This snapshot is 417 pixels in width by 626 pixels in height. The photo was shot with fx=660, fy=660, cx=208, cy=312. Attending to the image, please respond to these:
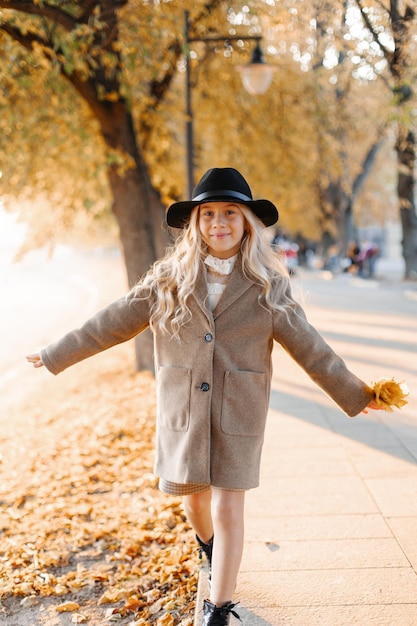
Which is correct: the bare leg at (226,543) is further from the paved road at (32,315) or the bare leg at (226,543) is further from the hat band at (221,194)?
the paved road at (32,315)

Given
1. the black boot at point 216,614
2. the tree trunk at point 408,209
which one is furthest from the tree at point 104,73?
the tree trunk at point 408,209

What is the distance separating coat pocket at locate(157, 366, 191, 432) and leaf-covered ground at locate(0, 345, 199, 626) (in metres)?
0.97

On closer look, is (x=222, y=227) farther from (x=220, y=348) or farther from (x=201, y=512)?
(x=201, y=512)

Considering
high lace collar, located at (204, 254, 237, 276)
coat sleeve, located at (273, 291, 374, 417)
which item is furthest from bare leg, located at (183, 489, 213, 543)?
high lace collar, located at (204, 254, 237, 276)

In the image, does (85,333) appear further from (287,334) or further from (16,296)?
(16,296)

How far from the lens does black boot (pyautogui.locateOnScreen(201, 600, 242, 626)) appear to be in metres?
2.71

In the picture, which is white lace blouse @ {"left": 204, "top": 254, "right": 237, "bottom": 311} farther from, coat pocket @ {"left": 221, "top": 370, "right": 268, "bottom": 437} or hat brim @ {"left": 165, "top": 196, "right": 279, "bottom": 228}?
coat pocket @ {"left": 221, "top": 370, "right": 268, "bottom": 437}

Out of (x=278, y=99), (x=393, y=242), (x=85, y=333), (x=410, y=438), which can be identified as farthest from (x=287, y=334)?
(x=393, y=242)

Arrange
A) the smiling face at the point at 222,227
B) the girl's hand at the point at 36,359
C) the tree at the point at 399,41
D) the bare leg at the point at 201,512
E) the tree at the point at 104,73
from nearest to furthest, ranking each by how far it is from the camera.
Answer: the smiling face at the point at 222,227, the bare leg at the point at 201,512, the girl's hand at the point at 36,359, the tree at the point at 104,73, the tree at the point at 399,41

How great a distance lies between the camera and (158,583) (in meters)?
3.58

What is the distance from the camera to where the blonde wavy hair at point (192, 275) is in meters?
2.86

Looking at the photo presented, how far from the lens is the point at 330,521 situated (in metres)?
3.85

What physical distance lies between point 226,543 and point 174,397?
64cm

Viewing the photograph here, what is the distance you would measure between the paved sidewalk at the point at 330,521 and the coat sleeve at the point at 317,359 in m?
0.90
